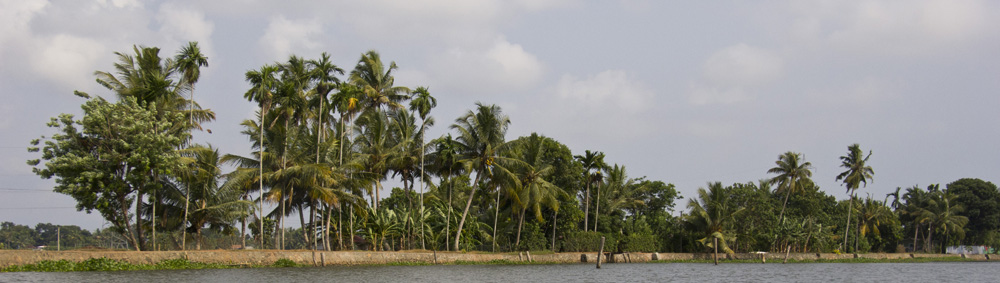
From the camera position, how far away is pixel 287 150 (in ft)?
123

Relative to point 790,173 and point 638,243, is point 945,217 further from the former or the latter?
point 638,243

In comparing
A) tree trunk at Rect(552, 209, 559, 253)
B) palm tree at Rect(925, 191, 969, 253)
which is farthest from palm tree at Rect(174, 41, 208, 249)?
palm tree at Rect(925, 191, 969, 253)

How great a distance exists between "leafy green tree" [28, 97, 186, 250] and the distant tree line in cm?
7

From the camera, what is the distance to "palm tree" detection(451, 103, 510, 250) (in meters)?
42.5

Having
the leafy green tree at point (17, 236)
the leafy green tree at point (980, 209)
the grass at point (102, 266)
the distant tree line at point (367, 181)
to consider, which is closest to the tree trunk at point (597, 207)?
the distant tree line at point (367, 181)

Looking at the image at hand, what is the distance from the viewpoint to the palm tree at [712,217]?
5600 centimetres

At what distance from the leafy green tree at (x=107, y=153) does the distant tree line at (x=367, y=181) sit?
7cm

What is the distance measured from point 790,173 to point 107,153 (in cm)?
5231

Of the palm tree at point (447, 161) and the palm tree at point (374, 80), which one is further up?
the palm tree at point (374, 80)

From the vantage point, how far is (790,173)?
62.9 meters

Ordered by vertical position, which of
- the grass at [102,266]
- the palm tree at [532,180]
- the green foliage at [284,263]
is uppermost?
the palm tree at [532,180]

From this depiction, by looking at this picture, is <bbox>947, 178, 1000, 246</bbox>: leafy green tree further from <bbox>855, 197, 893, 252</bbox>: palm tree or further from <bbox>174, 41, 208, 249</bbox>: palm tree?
<bbox>174, 41, 208, 249</bbox>: palm tree

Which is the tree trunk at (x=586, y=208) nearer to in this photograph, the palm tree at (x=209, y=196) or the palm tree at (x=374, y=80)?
the palm tree at (x=374, y=80)

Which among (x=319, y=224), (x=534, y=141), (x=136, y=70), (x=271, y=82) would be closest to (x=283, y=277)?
(x=271, y=82)
